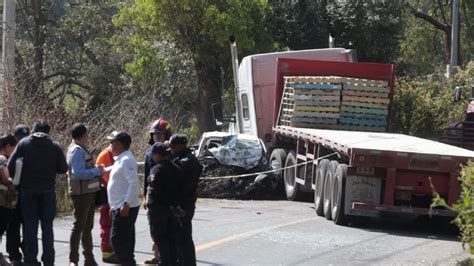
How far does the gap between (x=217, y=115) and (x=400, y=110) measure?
11614 millimetres

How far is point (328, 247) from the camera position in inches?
521

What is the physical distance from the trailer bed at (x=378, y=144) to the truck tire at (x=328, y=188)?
1.08 feet

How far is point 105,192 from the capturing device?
11.1m

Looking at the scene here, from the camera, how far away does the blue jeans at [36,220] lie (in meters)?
10.6

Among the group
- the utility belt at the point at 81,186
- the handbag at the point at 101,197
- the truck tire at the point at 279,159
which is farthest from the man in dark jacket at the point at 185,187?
Result: the truck tire at the point at 279,159

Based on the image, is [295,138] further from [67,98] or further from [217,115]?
[67,98]

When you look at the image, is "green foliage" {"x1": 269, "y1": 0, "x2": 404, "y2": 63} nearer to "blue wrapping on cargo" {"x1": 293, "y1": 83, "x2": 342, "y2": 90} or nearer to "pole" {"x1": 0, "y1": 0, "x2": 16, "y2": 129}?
"blue wrapping on cargo" {"x1": 293, "y1": 83, "x2": 342, "y2": 90}

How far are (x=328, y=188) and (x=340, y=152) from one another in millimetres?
924

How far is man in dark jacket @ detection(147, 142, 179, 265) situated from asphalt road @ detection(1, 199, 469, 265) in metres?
1.53

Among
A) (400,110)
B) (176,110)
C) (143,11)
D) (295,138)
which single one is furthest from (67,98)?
(295,138)

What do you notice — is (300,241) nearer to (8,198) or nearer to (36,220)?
(36,220)

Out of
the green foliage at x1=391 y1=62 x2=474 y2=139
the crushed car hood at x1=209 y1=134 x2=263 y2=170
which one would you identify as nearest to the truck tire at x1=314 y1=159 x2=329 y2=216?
the crushed car hood at x1=209 y1=134 x2=263 y2=170

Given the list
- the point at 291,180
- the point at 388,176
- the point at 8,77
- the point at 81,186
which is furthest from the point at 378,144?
the point at 8,77

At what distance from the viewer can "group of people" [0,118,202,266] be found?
9.99 metres
